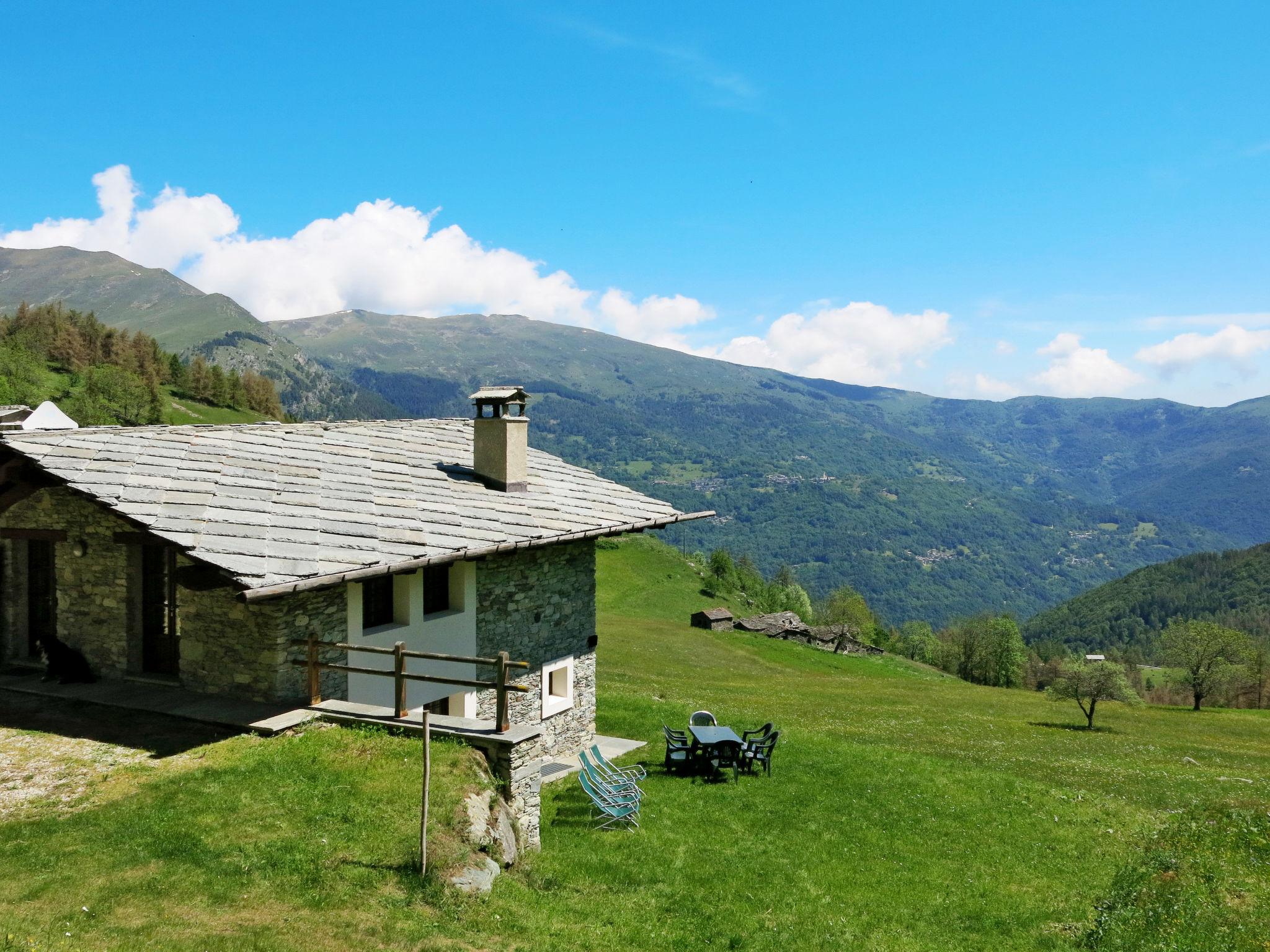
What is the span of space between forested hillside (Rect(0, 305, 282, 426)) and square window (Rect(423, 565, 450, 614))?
325ft

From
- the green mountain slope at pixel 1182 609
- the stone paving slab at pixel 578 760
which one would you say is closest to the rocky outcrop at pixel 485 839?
the stone paving slab at pixel 578 760

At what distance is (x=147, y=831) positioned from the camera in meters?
10.1

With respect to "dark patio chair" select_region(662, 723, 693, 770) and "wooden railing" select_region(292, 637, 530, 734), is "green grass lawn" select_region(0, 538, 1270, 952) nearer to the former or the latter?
"dark patio chair" select_region(662, 723, 693, 770)

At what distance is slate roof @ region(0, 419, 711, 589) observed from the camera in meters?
13.2

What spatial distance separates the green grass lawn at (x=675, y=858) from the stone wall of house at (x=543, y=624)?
2.03m

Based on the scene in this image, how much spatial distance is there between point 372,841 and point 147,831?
104 inches

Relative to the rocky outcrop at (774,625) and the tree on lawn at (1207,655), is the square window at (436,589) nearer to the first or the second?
the tree on lawn at (1207,655)

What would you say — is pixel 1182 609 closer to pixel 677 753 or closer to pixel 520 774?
pixel 677 753

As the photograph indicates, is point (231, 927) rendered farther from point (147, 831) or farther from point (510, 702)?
point (510, 702)

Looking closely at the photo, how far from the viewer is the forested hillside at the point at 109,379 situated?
10550cm

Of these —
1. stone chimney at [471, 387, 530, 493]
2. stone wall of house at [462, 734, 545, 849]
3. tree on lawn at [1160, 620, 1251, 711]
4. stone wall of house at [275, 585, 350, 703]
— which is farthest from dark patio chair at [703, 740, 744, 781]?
tree on lawn at [1160, 620, 1251, 711]

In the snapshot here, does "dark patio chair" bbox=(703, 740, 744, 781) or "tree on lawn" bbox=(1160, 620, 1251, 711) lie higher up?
"dark patio chair" bbox=(703, 740, 744, 781)

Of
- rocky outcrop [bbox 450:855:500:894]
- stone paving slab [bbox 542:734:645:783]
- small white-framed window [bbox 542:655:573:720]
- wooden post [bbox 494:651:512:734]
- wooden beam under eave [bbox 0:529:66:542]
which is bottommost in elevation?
stone paving slab [bbox 542:734:645:783]

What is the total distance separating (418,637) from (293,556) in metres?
3.96
